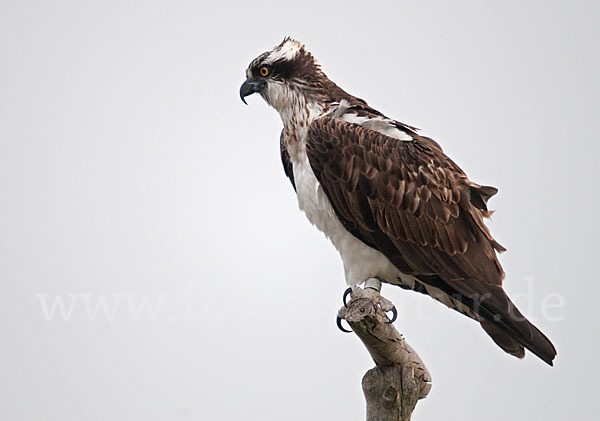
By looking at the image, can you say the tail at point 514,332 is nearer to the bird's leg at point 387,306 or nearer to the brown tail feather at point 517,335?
the brown tail feather at point 517,335

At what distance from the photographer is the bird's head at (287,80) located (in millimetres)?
6652

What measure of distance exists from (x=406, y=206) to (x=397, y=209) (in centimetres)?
9

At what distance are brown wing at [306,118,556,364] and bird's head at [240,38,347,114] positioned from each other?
56 centimetres

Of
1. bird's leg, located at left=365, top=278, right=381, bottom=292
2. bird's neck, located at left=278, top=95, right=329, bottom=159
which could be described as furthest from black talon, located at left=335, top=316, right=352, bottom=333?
bird's neck, located at left=278, top=95, right=329, bottom=159

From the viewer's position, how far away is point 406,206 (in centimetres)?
611

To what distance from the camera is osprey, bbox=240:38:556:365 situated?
6031mm

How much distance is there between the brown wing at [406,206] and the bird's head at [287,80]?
557 millimetres

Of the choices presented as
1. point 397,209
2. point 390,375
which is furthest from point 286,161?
point 390,375

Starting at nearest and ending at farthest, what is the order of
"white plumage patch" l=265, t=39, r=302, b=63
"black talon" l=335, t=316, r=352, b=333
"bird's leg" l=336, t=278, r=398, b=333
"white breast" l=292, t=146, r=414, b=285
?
"bird's leg" l=336, t=278, r=398, b=333 → "black talon" l=335, t=316, r=352, b=333 → "white breast" l=292, t=146, r=414, b=285 → "white plumage patch" l=265, t=39, r=302, b=63

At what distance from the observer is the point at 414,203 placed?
612 centimetres

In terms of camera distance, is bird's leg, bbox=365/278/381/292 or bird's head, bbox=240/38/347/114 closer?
bird's leg, bbox=365/278/381/292

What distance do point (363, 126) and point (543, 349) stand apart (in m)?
2.37

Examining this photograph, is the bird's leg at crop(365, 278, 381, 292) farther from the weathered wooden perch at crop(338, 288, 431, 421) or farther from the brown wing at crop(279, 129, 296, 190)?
the brown wing at crop(279, 129, 296, 190)

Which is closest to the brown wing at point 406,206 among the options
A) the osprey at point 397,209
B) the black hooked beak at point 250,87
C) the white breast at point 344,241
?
the osprey at point 397,209
